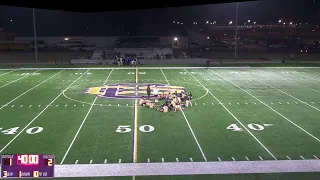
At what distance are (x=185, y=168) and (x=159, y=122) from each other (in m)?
6.28

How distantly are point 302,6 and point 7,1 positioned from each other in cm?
11325

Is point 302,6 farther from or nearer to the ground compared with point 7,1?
farther from the ground

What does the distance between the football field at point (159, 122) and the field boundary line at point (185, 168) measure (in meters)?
0.33

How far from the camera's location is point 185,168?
39.4 ft

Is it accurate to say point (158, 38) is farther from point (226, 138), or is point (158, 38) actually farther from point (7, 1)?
point (7, 1)

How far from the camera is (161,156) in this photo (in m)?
13.2

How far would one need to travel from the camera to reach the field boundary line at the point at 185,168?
37.9 feet

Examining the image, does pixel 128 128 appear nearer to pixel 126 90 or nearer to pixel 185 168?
pixel 185 168

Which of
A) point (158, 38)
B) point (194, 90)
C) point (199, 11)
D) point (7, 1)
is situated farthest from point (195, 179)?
point (199, 11)
